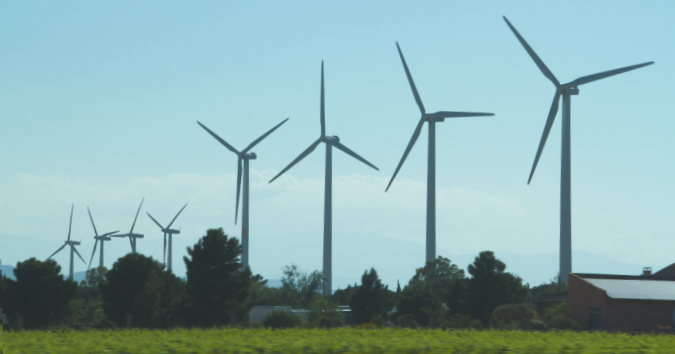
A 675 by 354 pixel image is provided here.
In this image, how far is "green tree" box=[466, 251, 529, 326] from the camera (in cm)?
4966

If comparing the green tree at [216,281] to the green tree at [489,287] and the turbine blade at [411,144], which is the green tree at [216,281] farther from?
the turbine blade at [411,144]

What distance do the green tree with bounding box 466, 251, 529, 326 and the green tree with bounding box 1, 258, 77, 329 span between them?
97.9 ft

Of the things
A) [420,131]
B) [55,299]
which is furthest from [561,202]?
[55,299]

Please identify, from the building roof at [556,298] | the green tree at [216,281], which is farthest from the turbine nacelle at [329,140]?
the green tree at [216,281]

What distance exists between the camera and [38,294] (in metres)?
44.7

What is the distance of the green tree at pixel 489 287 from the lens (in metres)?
49.7

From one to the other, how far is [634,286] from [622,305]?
5183 mm

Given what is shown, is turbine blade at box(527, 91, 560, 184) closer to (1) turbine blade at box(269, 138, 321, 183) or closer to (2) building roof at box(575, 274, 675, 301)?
(2) building roof at box(575, 274, 675, 301)

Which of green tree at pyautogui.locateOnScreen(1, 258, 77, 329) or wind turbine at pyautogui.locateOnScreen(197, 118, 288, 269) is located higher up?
wind turbine at pyautogui.locateOnScreen(197, 118, 288, 269)

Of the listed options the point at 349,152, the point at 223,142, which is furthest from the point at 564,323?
the point at 223,142

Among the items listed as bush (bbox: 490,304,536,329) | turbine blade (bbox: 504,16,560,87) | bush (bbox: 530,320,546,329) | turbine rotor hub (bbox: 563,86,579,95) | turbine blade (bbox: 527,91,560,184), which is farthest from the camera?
turbine blade (bbox: 504,16,560,87)

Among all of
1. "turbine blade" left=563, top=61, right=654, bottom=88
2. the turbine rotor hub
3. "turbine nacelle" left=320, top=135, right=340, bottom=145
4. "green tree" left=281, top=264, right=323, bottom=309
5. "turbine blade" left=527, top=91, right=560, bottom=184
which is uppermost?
"turbine blade" left=563, top=61, right=654, bottom=88

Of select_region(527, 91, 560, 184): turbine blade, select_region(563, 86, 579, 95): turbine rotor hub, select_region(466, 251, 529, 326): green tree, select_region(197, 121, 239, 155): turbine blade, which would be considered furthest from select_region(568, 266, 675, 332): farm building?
select_region(197, 121, 239, 155): turbine blade

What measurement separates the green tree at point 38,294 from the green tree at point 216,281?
8.76 meters
